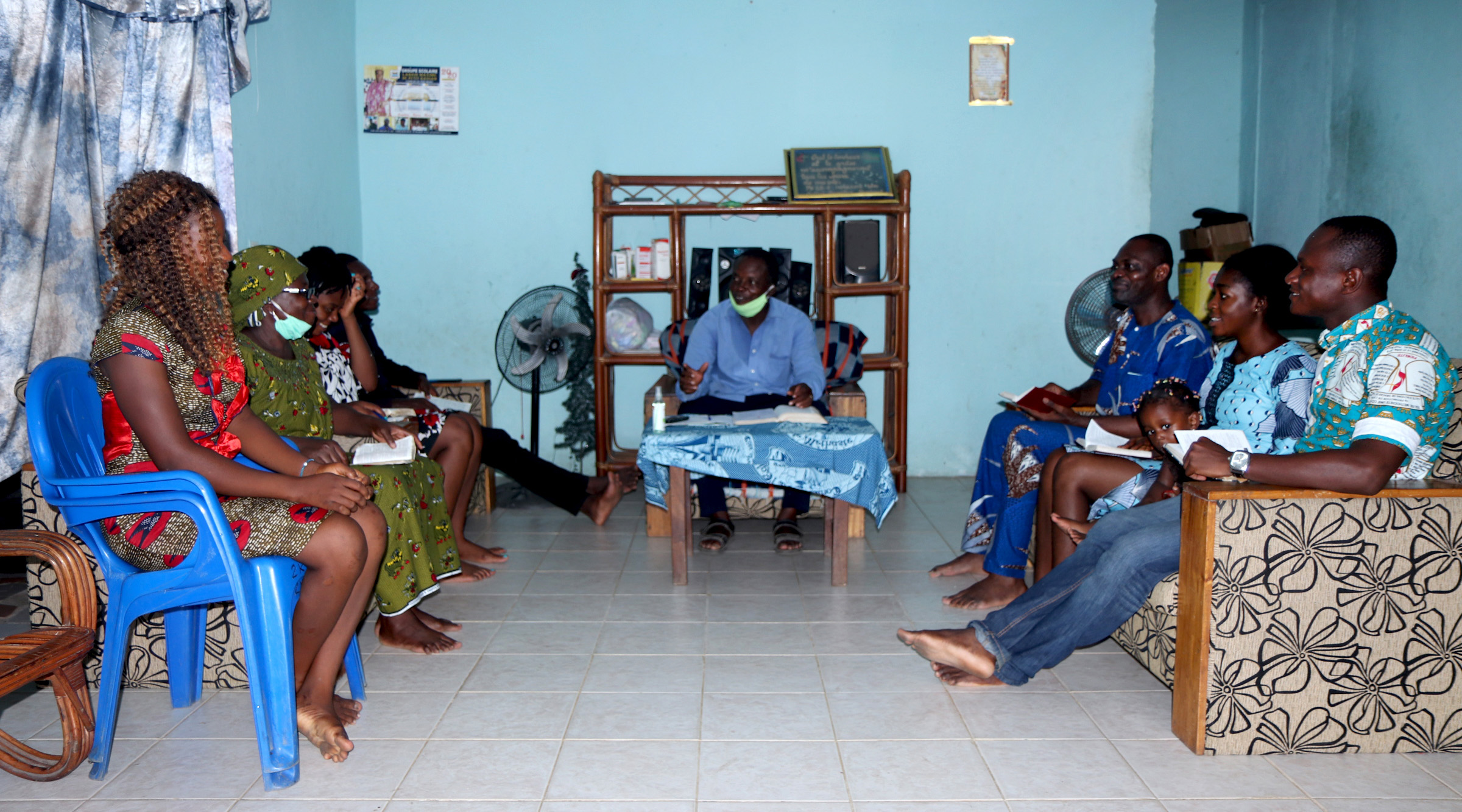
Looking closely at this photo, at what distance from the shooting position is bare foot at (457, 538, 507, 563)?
387 centimetres

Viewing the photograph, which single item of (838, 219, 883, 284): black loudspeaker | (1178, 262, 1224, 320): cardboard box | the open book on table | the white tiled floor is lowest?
the white tiled floor

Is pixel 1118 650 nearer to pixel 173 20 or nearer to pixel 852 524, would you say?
pixel 852 524

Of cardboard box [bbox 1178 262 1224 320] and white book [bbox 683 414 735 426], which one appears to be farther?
cardboard box [bbox 1178 262 1224 320]

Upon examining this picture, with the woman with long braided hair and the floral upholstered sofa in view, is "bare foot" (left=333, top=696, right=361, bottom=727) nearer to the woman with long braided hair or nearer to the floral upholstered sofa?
the woman with long braided hair

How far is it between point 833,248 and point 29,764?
3780mm

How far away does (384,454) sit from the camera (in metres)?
2.68

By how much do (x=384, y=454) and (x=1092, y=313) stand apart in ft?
12.1

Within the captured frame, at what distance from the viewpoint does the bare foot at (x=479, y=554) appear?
3.87 metres

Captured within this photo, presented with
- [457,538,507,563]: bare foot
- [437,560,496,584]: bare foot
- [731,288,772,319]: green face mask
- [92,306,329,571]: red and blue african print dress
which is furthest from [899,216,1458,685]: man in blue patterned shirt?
[731,288,772,319]: green face mask

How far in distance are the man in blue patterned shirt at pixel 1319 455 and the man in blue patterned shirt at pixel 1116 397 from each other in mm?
673

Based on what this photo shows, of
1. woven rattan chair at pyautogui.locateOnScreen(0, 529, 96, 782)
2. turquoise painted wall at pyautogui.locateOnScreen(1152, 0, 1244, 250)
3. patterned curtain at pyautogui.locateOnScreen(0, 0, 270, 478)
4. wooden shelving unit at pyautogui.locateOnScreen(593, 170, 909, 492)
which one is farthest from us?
turquoise painted wall at pyautogui.locateOnScreen(1152, 0, 1244, 250)

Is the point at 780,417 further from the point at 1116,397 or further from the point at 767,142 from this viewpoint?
the point at 767,142

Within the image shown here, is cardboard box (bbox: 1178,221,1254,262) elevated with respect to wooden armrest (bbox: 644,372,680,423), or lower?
elevated

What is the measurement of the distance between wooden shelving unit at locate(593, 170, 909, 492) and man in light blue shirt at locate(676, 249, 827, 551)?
40cm
